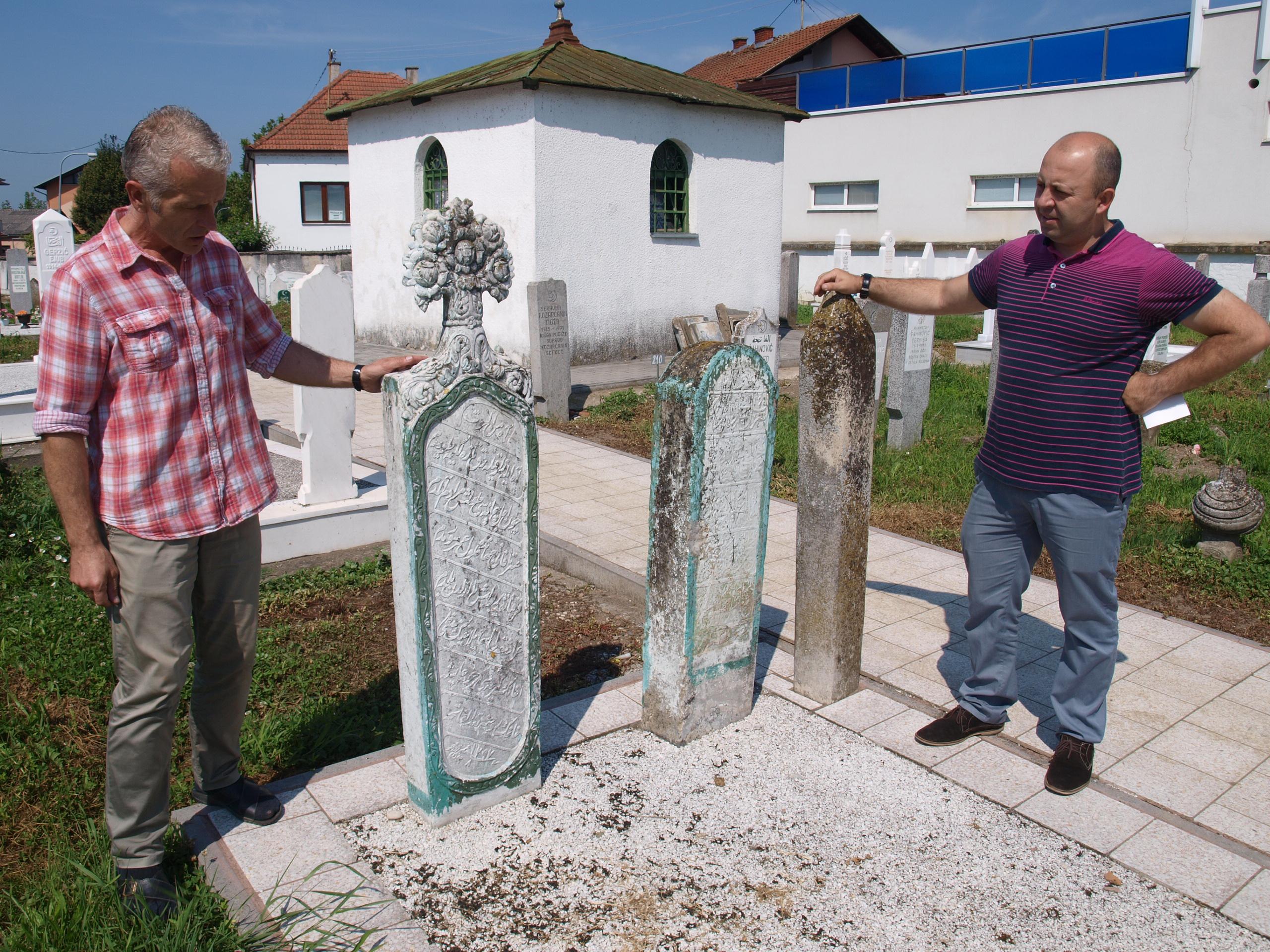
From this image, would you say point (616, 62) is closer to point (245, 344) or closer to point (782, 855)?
point (245, 344)

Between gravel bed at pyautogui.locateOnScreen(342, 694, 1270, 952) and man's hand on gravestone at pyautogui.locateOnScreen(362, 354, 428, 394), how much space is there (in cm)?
142

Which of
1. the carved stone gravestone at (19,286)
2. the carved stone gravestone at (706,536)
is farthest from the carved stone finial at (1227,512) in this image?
the carved stone gravestone at (19,286)

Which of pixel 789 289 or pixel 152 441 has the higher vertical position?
pixel 789 289

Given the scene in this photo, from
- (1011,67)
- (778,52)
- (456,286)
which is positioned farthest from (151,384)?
(778,52)

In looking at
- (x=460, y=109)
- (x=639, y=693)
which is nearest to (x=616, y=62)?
(x=460, y=109)

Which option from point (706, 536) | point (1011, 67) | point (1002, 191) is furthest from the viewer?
point (1002, 191)

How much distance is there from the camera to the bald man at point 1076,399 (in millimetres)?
3062

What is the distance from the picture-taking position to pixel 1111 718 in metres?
3.92

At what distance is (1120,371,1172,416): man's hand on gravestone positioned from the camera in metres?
3.12

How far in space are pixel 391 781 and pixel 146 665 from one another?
3.27ft

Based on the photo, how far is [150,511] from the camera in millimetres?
2639

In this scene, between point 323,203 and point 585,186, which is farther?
point 323,203

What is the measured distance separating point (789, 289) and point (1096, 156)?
51.1 ft

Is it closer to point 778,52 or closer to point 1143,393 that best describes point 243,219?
point 778,52
